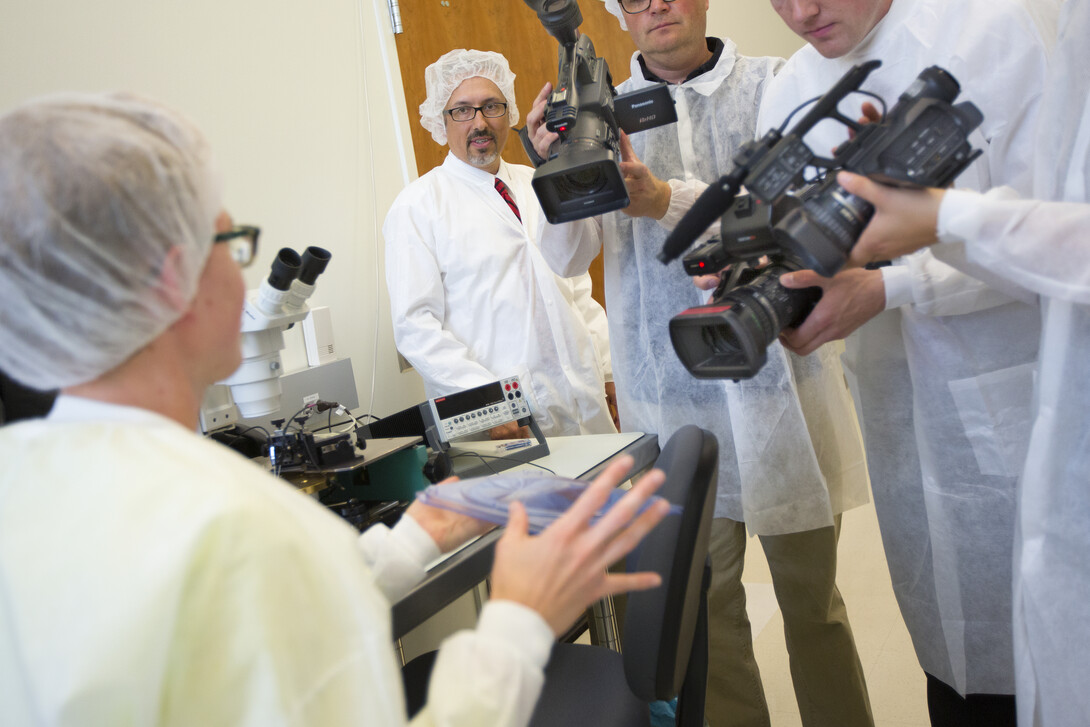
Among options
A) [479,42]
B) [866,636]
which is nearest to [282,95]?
[479,42]

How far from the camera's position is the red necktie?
7.92 ft

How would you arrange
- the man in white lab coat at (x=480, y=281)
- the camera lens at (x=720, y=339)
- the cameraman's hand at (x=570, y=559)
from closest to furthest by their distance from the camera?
1. the cameraman's hand at (x=570, y=559)
2. the camera lens at (x=720, y=339)
3. the man in white lab coat at (x=480, y=281)

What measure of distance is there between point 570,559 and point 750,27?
5.37m

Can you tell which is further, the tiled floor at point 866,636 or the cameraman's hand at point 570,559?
the tiled floor at point 866,636

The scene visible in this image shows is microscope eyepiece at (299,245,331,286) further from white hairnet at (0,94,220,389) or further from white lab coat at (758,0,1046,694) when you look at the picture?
white lab coat at (758,0,1046,694)

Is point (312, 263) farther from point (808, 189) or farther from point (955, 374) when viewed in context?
point (955, 374)

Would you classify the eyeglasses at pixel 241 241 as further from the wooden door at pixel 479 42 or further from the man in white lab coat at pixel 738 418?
the wooden door at pixel 479 42

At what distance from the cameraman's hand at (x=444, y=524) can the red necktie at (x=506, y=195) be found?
145 cm

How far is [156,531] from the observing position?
0.64m

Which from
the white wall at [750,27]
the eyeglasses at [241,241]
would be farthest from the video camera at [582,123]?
the white wall at [750,27]

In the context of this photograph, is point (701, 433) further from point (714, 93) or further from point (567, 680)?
point (714, 93)

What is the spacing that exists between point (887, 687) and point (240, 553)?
6.50ft

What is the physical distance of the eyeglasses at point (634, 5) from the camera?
1748 mm

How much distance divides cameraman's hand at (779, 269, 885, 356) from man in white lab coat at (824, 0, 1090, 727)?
0.26 metres
